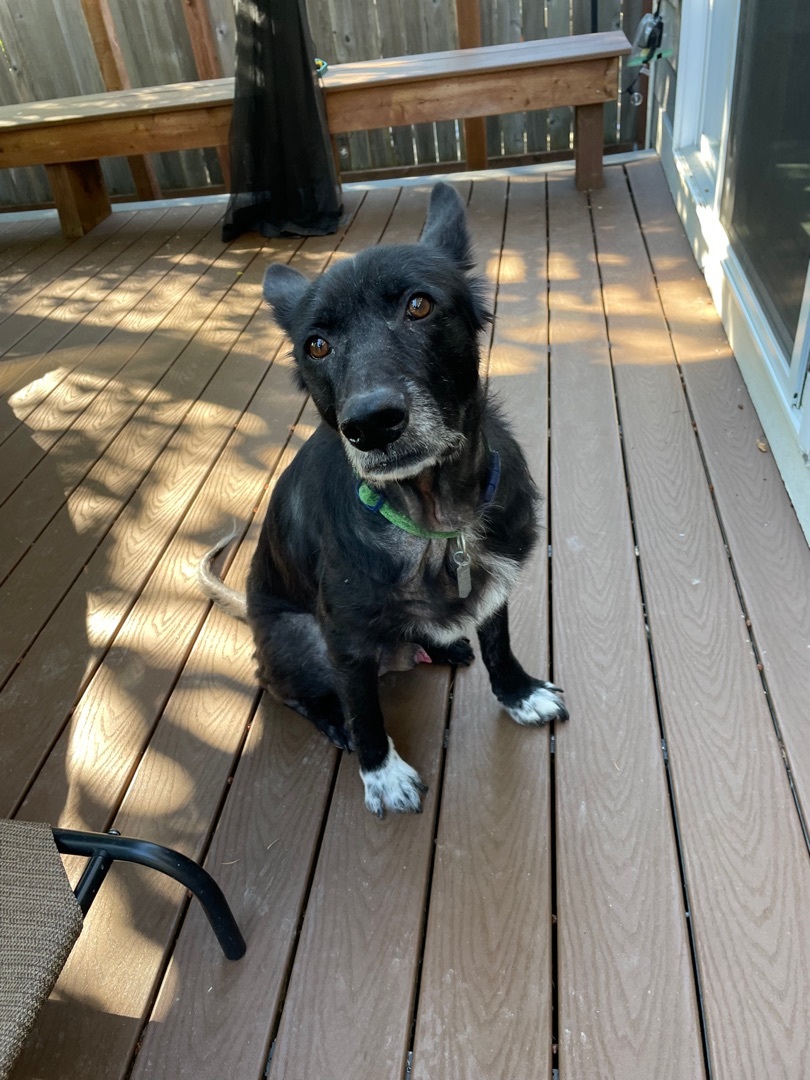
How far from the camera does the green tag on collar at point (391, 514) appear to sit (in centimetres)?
151

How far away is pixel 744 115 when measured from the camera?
2.99 metres

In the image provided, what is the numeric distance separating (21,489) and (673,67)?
416 centimetres

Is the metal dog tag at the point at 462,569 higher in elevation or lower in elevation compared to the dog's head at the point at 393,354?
lower

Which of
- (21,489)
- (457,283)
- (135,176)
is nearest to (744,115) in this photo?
(457,283)

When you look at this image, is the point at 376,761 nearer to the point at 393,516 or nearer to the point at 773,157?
the point at 393,516

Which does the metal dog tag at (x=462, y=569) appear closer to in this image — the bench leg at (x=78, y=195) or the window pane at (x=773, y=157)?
the window pane at (x=773, y=157)

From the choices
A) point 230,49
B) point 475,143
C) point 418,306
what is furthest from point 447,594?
point 230,49

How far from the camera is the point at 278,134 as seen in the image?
4.50 metres

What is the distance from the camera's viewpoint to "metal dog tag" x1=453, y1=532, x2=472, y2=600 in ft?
5.07

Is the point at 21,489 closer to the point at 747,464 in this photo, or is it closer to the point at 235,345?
the point at 235,345

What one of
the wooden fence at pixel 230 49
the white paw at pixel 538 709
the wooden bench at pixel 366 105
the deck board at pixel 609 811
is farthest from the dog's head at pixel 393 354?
the wooden fence at pixel 230 49

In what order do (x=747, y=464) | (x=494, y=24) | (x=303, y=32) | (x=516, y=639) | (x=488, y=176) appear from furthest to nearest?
(x=494, y=24)
(x=488, y=176)
(x=303, y=32)
(x=747, y=464)
(x=516, y=639)

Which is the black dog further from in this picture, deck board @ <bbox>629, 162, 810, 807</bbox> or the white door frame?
the white door frame

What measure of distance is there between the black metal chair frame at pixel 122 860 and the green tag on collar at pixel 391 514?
711 millimetres
